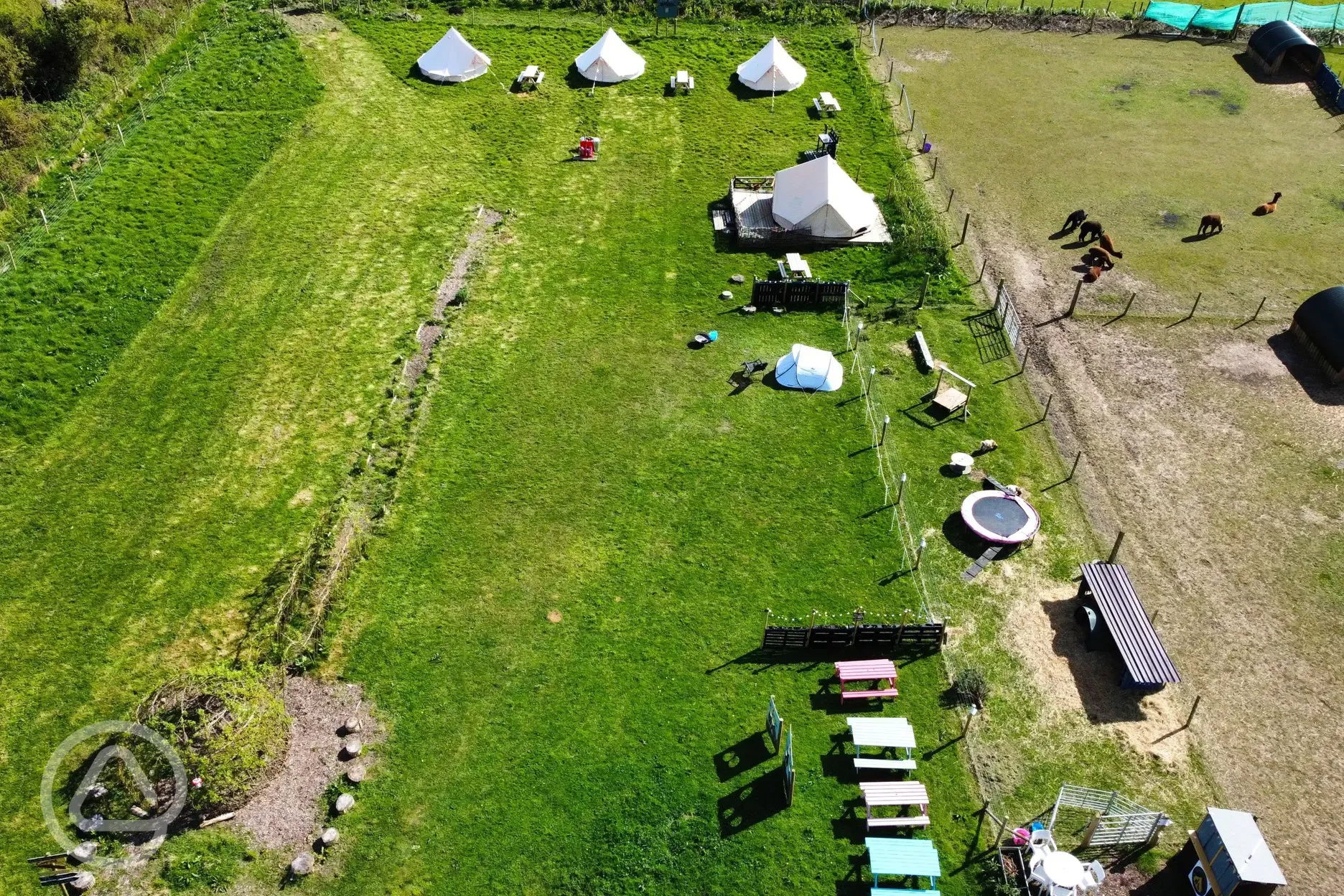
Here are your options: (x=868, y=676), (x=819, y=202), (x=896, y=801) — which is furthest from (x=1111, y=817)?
(x=819, y=202)

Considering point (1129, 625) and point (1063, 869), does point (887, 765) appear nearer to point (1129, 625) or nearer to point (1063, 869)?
point (1063, 869)

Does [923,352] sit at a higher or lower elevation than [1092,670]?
higher

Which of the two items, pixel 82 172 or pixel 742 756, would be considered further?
pixel 82 172

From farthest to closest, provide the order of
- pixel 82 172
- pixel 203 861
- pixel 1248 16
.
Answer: pixel 1248 16 → pixel 82 172 → pixel 203 861

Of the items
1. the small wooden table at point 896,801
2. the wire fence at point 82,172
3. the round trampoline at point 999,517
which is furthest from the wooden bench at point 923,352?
the wire fence at point 82,172

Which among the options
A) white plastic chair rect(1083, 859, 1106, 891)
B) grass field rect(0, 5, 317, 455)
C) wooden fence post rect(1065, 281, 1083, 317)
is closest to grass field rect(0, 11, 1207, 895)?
grass field rect(0, 5, 317, 455)

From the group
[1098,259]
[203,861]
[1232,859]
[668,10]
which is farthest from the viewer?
[668,10]

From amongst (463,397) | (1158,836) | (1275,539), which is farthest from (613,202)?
(1158,836)

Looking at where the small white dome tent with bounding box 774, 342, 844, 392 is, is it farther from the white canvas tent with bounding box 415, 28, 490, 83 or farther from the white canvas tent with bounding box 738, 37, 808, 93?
the white canvas tent with bounding box 415, 28, 490, 83
